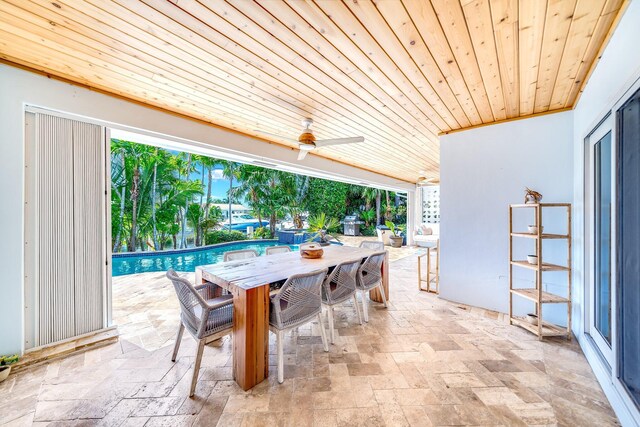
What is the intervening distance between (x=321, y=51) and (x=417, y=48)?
0.69 metres

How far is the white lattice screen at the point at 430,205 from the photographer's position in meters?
9.52

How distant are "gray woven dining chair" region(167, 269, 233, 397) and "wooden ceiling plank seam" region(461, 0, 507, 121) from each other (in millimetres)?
2520

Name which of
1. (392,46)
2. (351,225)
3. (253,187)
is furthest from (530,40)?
(351,225)

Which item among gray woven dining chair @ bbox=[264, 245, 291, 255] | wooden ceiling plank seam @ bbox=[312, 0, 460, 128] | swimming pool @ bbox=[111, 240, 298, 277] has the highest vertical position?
wooden ceiling plank seam @ bbox=[312, 0, 460, 128]

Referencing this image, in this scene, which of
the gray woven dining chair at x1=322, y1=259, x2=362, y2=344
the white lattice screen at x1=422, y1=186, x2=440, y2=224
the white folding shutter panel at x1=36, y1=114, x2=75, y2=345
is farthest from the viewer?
the white lattice screen at x1=422, y1=186, x2=440, y2=224

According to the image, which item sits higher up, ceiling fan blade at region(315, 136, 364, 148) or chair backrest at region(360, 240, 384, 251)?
ceiling fan blade at region(315, 136, 364, 148)

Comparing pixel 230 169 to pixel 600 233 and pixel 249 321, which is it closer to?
pixel 249 321

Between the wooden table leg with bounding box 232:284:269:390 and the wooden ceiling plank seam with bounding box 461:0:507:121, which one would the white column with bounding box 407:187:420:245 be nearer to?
the wooden ceiling plank seam with bounding box 461:0:507:121

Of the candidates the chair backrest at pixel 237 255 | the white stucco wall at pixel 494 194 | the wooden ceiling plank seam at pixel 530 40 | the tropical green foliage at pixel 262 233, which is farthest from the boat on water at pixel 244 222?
the wooden ceiling plank seam at pixel 530 40

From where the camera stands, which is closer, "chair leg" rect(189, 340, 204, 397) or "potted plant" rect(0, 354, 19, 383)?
"chair leg" rect(189, 340, 204, 397)

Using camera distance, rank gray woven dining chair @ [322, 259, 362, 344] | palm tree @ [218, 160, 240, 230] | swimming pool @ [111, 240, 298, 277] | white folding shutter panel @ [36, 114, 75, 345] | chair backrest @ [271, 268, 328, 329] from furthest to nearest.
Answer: palm tree @ [218, 160, 240, 230] → swimming pool @ [111, 240, 298, 277] → gray woven dining chair @ [322, 259, 362, 344] → white folding shutter panel @ [36, 114, 75, 345] → chair backrest @ [271, 268, 328, 329]

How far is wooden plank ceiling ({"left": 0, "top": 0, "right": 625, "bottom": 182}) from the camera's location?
4.58 feet

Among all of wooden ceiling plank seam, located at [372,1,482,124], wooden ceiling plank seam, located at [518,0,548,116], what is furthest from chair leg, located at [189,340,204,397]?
wooden ceiling plank seam, located at [518,0,548,116]

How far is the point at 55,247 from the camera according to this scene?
2.26 m
